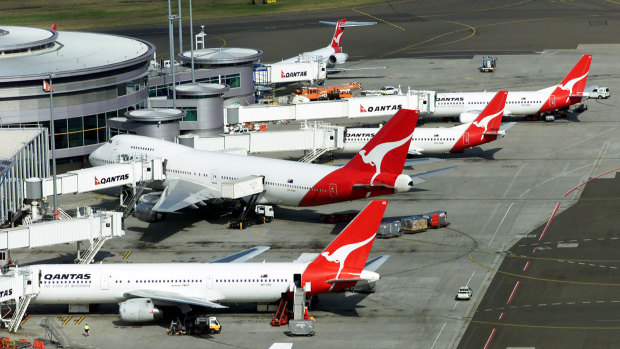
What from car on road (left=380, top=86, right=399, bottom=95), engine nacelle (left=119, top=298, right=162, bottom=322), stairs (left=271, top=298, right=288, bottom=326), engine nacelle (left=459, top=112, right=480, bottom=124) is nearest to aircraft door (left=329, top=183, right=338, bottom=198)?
stairs (left=271, top=298, right=288, bottom=326)

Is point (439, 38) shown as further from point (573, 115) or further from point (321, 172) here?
point (321, 172)

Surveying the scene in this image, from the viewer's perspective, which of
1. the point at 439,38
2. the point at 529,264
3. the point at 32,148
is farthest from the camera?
the point at 439,38

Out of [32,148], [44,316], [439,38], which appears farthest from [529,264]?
[439,38]

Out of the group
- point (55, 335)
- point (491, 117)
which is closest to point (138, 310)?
point (55, 335)

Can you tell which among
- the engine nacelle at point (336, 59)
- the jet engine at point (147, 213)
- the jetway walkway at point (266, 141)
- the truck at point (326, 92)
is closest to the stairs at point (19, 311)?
the jet engine at point (147, 213)

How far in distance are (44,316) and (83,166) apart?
41524mm

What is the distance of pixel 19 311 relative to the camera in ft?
225

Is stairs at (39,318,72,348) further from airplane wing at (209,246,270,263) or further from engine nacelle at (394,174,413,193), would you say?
engine nacelle at (394,174,413,193)

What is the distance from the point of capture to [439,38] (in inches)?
7633

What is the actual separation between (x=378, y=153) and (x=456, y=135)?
26856 millimetres

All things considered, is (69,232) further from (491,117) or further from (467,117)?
(467,117)

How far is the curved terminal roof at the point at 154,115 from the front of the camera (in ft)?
350

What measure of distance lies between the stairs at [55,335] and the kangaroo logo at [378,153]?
29711mm

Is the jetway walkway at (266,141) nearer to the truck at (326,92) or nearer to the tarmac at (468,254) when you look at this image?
the tarmac at (468,254)
